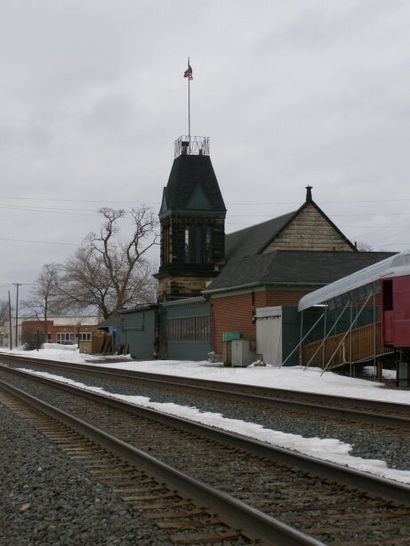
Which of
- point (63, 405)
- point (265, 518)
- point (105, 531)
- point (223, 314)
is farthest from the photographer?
point (223, 314)

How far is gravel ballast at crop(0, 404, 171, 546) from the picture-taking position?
539 centimetres

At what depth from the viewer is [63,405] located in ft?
54.2

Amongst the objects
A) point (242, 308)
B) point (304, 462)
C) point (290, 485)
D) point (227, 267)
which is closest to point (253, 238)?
point (227, 267)

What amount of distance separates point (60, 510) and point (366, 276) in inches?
751

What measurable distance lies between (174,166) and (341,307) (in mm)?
28336

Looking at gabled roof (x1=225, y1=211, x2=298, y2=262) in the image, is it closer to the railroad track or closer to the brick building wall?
the brick building wall

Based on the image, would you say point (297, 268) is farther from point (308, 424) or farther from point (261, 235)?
point (308, 424)

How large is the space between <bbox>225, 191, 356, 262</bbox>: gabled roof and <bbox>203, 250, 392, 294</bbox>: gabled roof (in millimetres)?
9812

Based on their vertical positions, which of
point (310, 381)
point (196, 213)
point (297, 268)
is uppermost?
point (196, 213)

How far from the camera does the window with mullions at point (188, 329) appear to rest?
41219mm

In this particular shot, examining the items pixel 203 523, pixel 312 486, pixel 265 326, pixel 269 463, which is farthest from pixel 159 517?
pixel 265 326

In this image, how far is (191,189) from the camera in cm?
5200

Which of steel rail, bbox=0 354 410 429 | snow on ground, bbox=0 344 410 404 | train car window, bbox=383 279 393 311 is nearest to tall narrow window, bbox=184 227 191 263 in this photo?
snow on ground, bbox=0 344 410 404

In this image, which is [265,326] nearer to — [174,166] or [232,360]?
[232,360]
